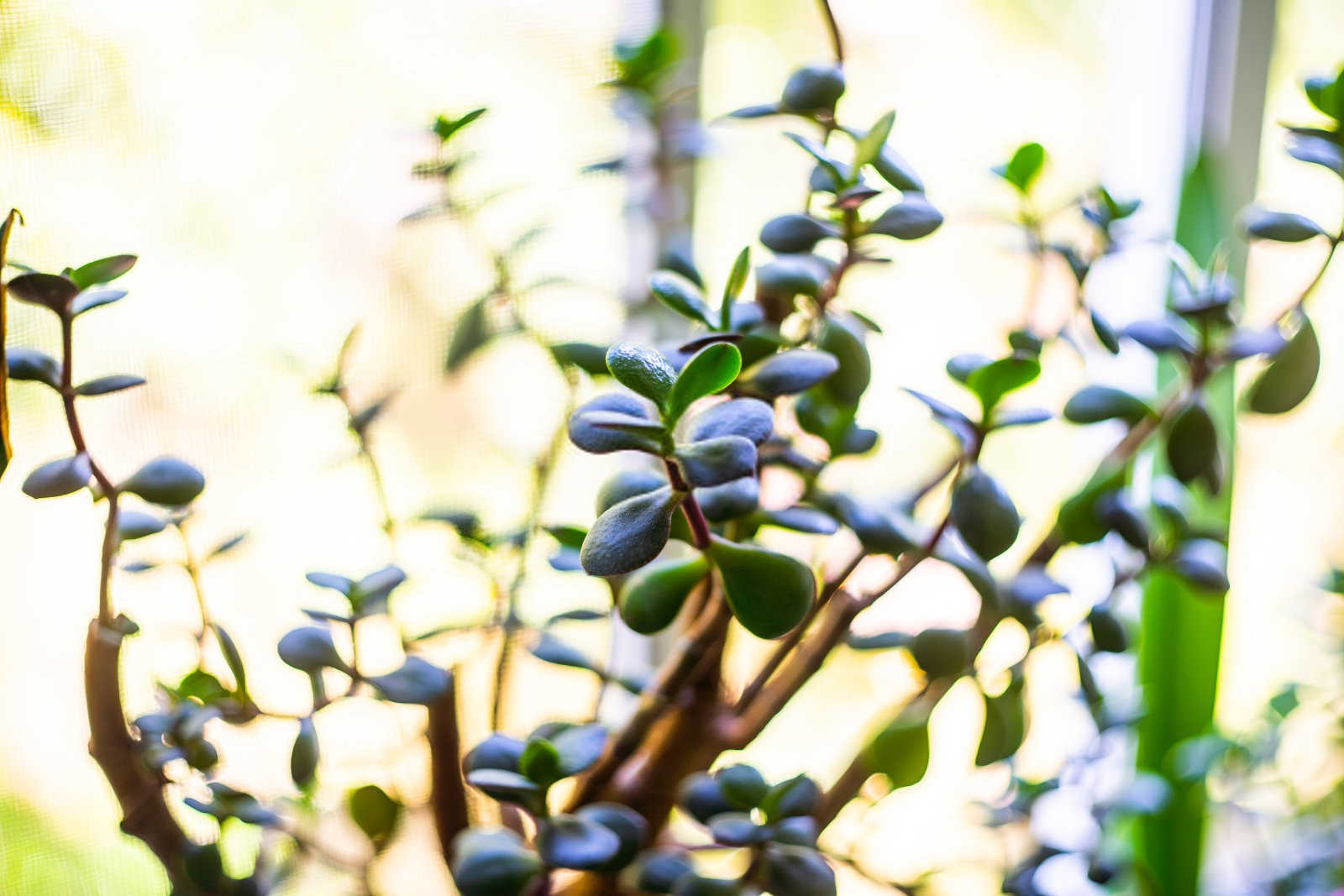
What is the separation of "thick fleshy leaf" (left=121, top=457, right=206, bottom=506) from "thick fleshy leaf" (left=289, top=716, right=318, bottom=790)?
4.9 inches

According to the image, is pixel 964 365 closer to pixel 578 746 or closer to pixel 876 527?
pixel 876 527

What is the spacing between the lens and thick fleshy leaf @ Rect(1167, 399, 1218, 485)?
512 millimetres

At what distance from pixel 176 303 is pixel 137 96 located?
0.39ft

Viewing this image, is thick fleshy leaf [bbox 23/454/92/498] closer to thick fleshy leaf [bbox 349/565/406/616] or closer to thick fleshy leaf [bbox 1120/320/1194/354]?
thick fleshy leaf [bbox 349/565/406/616]

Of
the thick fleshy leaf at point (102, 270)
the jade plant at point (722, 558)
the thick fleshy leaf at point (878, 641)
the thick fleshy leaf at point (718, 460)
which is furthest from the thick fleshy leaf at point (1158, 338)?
Result: the thick fleshy leaf at point (102, 270)

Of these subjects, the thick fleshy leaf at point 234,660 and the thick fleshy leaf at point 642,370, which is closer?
the thick fleshy leaf at point 642,370

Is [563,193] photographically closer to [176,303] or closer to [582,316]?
[582,316]

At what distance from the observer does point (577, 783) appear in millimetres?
555

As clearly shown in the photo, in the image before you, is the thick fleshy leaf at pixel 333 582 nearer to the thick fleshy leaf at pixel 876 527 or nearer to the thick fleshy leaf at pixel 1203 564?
the thick fleshy leaf at pixel 876 527

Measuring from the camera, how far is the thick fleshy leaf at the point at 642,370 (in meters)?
0.34

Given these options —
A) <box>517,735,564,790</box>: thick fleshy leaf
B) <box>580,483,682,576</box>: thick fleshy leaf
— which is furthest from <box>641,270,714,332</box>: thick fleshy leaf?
<box>517,735,564,790</box>: thick fleshy leaf

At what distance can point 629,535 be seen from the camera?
1.13 ft

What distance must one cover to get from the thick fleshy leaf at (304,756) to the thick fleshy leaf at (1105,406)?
1.44ft

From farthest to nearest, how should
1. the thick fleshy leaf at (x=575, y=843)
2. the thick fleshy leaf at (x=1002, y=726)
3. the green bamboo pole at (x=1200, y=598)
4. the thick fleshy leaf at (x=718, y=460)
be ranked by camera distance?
the green bamboo pole at (x=1200, y=598), the thick fleshy leaf at (x=1002, y=726), the thick fleshy leaf at (x=575, y=843), the thick fleshy leaf at (x=718, y=460)
